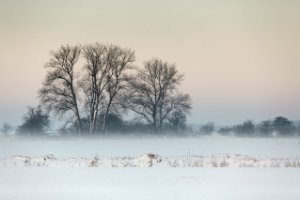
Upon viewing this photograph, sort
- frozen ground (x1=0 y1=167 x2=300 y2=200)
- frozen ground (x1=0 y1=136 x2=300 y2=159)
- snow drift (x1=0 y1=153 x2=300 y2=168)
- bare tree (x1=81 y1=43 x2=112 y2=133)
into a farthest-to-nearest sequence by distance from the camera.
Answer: bare tree (x1=81 y1=43 x2=112 y2=133)
frozen ground (x1=0 y1=136 x2=300 y2=159)
snow drift (x1=0 y1=153 x2=300 y2=168)
frozen ground (x1=0 y1=167 x2=300 y2=200)

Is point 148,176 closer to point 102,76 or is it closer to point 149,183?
point 149,183

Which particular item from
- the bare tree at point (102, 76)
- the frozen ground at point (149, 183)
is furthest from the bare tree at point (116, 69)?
the frozen ground at point (149, 183)

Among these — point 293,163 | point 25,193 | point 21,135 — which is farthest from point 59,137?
point 25,193

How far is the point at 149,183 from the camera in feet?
32.4

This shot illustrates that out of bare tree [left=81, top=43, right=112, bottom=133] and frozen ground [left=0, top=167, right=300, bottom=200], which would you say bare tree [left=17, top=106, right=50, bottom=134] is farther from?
frozen ground [left=0, top=167, right=300, bottom=200]

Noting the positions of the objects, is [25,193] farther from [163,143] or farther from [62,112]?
[62,112]

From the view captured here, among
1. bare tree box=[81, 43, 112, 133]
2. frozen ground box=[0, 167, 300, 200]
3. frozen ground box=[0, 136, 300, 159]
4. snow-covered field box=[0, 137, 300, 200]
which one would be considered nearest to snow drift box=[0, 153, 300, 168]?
snow-covered field box=[0, 137, 300, 200]

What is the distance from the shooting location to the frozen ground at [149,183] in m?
8.57

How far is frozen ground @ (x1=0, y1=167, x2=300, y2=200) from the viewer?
857 centimetres

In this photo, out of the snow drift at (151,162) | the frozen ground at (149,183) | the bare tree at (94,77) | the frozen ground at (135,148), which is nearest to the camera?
the frozen ground at (149,183)

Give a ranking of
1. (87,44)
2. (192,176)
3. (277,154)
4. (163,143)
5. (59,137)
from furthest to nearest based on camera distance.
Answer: (87,44) < (59,137) < (163,143) < (277,154) < (192,176)

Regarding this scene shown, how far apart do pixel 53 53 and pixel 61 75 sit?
1.16 metres

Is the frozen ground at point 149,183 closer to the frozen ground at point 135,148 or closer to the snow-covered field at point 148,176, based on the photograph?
the snow-covered field at point 148,176

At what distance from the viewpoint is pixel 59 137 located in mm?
21281
